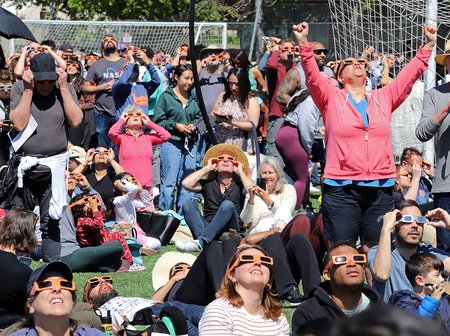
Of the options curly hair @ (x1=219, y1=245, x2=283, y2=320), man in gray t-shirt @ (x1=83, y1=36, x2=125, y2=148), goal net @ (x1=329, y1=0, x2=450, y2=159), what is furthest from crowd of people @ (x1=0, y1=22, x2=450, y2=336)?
man in gray t-shirt @ (x1=83, y1=36, x2=125, y2=148)

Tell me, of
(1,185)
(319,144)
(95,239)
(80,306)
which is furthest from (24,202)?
(319,144)

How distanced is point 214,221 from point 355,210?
2745mm

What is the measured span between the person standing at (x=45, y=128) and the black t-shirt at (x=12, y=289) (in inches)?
78.5

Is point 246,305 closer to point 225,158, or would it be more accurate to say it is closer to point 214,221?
point 214,221

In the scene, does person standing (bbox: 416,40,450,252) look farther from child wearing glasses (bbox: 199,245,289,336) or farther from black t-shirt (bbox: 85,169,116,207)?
black t-shirt (bbox: 85,169,116,207)

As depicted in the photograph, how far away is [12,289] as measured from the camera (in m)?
5.66

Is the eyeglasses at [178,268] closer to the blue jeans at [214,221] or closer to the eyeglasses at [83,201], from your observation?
the blue jeans at [214,221]

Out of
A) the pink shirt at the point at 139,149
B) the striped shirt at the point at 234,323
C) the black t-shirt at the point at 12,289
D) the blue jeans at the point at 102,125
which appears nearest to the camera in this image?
the striped shirt at the point at 234,323

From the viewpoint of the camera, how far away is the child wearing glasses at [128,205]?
9.50 metres

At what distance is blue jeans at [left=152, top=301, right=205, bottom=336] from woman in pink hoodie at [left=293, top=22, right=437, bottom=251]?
104 centimetres

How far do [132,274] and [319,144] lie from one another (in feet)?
12.2

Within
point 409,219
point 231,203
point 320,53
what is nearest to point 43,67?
point 231,203

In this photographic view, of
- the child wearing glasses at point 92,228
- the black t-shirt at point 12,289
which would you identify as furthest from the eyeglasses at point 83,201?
the black t-shirt at point 12,289

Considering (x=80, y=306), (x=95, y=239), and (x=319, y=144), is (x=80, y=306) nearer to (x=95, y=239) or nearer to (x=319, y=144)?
(x=95, y=239)
